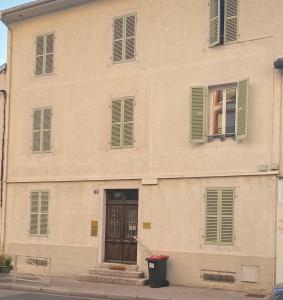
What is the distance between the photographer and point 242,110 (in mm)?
16344

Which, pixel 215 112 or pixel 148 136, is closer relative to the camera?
pixel 215 112

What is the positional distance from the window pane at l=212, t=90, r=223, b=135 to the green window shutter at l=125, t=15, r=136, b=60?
10.3 ft

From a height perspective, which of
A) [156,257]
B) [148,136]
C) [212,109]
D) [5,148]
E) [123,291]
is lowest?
[123,291]

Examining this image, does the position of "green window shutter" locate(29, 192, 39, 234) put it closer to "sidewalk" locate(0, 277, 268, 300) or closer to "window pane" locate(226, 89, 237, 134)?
"sidewalk" locate(0, 277, 268, 300)

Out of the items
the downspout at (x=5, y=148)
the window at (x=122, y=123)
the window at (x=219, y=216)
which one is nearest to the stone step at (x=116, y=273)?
the window at (x=219, y=216)

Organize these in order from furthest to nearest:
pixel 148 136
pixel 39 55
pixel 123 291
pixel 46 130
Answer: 1. pixel 39 55
2. pixel 46 130
3. pixel 148 136
4. pixel 123 291

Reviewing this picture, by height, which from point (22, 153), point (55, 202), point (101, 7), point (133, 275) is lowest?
point (133, 275)

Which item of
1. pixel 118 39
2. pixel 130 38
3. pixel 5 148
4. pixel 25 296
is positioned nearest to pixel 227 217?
pixel 25 296

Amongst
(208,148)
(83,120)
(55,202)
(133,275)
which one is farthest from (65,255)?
(208,148)

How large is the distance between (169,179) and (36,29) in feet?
25.0

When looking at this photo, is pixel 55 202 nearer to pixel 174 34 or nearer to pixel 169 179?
pixel 169 179

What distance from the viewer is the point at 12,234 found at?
69.7 ft

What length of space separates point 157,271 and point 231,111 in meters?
4.81

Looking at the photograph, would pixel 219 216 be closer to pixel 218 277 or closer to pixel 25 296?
pixel 218 277
